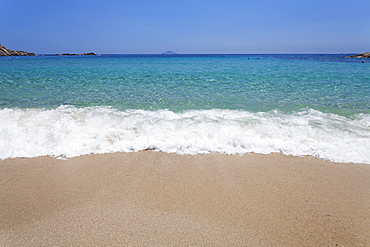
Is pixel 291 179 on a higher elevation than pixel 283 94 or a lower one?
lower

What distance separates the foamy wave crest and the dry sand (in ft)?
1.21

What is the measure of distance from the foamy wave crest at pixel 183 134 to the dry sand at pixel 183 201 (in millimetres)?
369

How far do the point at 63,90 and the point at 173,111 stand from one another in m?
6.93

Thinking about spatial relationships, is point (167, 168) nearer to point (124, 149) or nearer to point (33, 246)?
point (124, 149)

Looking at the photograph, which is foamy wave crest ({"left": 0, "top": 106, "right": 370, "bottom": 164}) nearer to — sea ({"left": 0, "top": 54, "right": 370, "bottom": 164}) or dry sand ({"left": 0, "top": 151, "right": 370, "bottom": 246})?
sea ({"left": 0, "top": 54, "right": 370, "bottom": 164})

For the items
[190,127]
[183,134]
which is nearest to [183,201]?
[183,134]

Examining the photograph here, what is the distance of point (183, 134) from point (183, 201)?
7.75 ft

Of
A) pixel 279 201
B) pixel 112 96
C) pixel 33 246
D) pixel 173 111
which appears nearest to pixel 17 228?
pixel 33 246

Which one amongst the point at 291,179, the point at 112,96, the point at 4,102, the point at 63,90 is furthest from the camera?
the point at 63,90

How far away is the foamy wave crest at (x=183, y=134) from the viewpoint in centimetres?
476

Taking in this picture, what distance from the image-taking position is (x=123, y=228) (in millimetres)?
2670

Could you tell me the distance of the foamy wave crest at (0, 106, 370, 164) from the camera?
4.76m

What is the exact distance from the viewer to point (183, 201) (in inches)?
125

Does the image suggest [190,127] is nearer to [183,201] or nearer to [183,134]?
[183,134]
